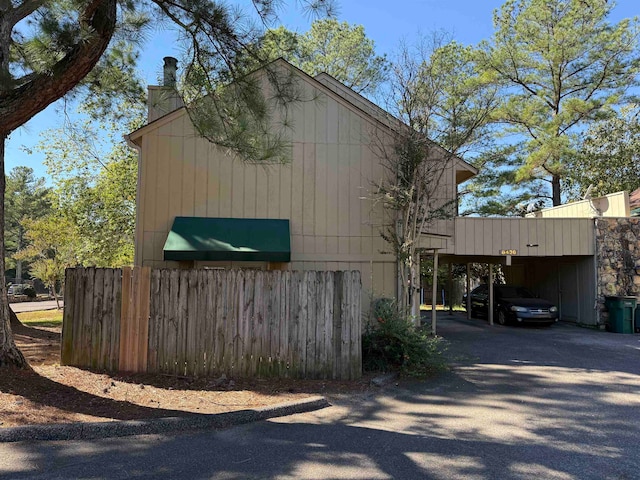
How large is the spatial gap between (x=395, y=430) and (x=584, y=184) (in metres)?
22.4

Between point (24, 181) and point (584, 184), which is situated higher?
point (24, 181)

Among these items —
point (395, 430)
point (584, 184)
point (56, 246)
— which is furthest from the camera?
point (56, 246)

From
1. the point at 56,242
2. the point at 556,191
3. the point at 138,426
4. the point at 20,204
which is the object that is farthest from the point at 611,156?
the point at 20,204

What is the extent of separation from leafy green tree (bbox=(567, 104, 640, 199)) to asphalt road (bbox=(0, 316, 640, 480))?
1783 cm

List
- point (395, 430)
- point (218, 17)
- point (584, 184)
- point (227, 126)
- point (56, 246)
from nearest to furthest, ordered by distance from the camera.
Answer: point (395, 430) < point (218, 17) < point (227, 126) < point (584, 184) < point (56, 246)

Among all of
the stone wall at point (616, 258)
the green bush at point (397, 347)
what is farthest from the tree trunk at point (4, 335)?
the stone wall at point (616, 258)

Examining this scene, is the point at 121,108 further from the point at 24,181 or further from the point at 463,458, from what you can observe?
the point at 24,181

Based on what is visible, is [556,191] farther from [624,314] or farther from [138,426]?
[138,426]

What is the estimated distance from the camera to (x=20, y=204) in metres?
58.7

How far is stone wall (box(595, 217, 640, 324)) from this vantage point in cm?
1534

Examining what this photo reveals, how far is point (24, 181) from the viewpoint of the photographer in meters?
62.6

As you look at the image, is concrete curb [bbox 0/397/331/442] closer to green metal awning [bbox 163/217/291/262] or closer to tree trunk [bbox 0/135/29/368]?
tree trunk [bbox 0/135/29/368]

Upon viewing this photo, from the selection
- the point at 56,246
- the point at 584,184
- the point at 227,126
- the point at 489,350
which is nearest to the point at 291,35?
the point at 227,126

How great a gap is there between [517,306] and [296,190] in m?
9.71
